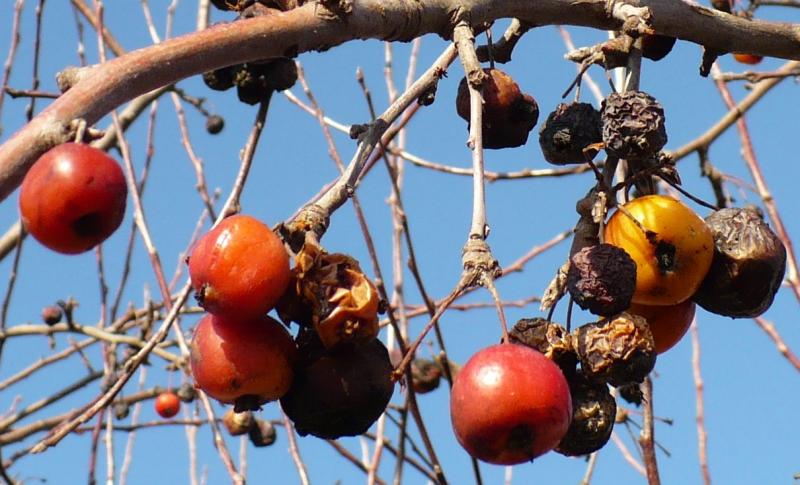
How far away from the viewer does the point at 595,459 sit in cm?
306

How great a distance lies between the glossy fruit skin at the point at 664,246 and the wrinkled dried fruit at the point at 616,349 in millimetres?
94

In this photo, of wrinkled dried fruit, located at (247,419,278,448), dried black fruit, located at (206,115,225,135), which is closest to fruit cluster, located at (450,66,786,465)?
wrinkled dried fruit, located at (247,419,278,448)

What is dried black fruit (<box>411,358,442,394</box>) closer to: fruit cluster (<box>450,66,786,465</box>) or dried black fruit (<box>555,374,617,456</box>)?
fruit cluster (<box>450,66,786,465</box>)

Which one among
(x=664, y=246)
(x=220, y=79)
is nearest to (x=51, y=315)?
(x=220, y=79)

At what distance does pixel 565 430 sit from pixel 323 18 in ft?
2.38

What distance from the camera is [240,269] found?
147 centimetres

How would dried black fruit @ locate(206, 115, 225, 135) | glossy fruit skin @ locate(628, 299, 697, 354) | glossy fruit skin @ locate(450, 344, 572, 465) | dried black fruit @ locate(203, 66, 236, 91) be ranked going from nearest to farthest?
glossy fruit skin @ locate(450, 344, 572, 465), glossy fruit skin @ locate(628, 299, 697, 354), dried black fruit @ locate(203, 66, 236, 91), dried black fruit @ locate(206, 115, 225, 135)

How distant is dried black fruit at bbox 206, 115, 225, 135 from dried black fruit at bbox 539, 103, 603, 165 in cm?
315

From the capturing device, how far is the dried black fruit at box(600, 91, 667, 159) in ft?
5.69

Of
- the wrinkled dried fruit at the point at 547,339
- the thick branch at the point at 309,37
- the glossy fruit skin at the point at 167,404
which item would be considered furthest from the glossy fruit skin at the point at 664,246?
the glossy fruit skin at the point at 167,404

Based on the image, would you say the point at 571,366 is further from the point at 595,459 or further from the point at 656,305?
the point at 595,459

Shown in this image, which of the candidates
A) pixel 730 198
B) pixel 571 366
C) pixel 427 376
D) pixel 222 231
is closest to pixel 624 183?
pixel 571 366

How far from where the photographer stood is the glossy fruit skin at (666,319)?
73.2 inches

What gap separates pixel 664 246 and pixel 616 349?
241 mm
